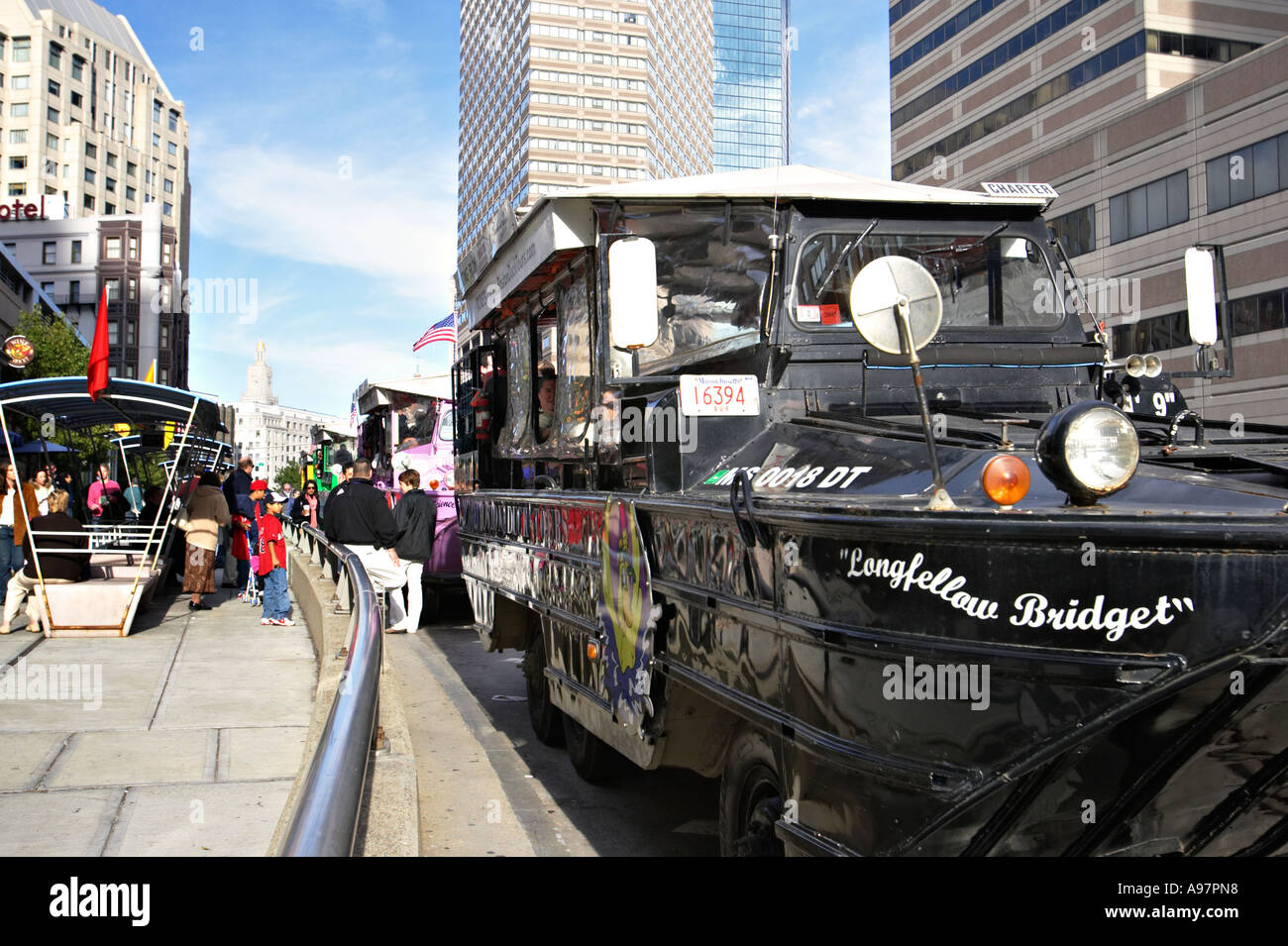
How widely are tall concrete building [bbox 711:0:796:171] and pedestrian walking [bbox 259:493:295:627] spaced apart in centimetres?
17864

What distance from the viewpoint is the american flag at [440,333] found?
21.7m

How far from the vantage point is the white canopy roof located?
4637 millimetres

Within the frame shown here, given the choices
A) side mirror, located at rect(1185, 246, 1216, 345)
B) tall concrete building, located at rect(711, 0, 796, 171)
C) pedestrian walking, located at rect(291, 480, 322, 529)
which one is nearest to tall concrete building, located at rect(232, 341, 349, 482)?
tall concrete building, located at rect(711, 0, 796, 171)

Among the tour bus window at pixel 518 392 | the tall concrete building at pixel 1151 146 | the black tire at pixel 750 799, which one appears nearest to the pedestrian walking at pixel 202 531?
the tour bus window at pixel 518 392

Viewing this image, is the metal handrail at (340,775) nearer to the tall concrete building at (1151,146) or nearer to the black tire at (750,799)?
the black tire at (750,799)

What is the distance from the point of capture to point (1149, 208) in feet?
129

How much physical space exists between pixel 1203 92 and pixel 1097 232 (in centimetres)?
611

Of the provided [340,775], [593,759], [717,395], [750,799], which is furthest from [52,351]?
[340,775]

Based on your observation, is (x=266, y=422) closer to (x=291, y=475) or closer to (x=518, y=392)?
(x=291, y=475)

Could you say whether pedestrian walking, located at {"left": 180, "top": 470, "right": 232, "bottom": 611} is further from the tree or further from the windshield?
the tree

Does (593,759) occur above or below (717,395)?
below

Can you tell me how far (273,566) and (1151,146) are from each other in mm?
36805

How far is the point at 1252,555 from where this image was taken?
2.29 metres

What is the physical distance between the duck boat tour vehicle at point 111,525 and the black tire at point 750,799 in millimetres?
8913
